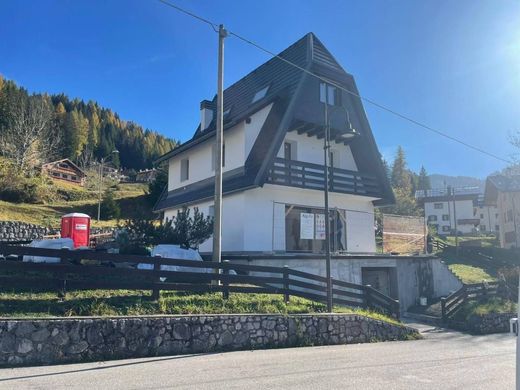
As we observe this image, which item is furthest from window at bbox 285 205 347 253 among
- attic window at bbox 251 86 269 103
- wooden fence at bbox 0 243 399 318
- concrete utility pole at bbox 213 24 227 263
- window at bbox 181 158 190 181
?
window at bbox 181 158 190 181

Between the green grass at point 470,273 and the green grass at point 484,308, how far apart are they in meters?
6.31

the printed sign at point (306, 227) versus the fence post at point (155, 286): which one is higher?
the printed sign at point (306, 227)

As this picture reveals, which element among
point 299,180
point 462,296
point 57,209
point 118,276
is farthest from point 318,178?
point 57,209

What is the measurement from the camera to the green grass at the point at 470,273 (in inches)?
996

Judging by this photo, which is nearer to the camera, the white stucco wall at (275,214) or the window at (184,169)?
the white stucco wall at (275,214)

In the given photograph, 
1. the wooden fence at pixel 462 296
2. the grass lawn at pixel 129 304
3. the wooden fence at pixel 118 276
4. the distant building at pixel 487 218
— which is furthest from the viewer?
the distant building at pixel 487 218

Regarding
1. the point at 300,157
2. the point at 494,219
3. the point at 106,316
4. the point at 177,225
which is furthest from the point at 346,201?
the point at 494,219

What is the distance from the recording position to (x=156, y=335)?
8828 millimetres

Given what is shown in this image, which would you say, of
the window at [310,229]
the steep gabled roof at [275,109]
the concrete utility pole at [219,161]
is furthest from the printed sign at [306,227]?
the concrete utility pole at [219,161]

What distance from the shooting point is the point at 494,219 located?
76.8 metres

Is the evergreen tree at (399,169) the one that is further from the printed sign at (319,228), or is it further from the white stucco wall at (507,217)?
the printed sign at (319,228)

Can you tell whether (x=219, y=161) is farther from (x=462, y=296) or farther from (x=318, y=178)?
(x=462, y=296)

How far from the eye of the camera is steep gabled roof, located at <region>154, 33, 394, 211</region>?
1789 cm

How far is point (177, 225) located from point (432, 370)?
10.5m
